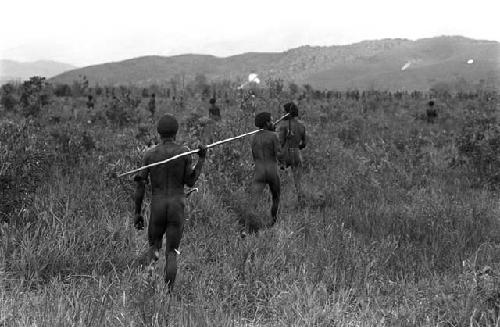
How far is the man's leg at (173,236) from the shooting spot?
174 inches

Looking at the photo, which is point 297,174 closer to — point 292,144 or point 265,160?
point 292,144

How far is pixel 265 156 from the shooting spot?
22.5 feet

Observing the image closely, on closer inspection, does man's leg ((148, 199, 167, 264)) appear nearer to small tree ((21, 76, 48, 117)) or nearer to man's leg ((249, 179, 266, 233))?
man's leg ((249, 179, 266, 233))

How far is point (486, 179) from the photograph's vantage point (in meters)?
10.2

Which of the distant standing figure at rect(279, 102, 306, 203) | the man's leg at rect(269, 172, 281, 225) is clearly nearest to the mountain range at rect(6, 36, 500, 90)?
the distant standing figure at rect(279, 102, 306, 203)

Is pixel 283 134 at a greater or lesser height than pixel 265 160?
greater

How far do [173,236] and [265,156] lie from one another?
269cm

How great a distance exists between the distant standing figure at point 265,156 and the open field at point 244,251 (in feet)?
1.86

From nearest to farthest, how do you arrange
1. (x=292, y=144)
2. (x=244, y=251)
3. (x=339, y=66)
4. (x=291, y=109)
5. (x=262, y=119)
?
(x=244, y=251) < (x=262, y=119) < (x=291, y=109) < (x=292, y=144) < (x=339, y=66)

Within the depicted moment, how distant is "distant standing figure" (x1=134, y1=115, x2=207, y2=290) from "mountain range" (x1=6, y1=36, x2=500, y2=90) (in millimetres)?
127686

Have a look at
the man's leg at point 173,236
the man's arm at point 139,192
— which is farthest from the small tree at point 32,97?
the man's leg at point 173,236

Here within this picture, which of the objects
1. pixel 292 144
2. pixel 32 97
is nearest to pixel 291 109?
pixel 292 144

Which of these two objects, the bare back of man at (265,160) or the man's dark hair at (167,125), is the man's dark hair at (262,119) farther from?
the man's dark hair at (167,125)

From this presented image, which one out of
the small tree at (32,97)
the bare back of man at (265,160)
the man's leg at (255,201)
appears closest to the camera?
the man's leg at (255,201)
